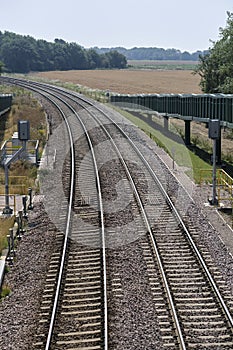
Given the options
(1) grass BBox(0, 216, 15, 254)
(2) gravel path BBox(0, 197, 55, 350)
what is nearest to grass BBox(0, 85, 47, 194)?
(1) grass BBox(0, 216, 15, 254)

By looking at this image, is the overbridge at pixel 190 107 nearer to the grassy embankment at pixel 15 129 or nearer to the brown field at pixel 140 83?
the grassy embankment at pixel 15 129

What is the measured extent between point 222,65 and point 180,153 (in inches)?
545

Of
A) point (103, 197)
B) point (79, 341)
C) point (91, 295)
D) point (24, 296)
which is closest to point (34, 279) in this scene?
point (24, 296)

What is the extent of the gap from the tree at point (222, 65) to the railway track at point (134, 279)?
19140 millimetres

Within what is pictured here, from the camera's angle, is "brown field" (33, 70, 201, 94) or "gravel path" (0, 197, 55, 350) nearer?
"gravel path" (0, 197, 55, 350)

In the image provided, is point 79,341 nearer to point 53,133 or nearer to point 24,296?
point 24,296

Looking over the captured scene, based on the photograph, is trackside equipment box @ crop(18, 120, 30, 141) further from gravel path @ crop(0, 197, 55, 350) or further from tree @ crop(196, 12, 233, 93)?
tree @ crop(196, 12, 233, 93)

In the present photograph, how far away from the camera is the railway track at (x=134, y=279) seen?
30.6 ft

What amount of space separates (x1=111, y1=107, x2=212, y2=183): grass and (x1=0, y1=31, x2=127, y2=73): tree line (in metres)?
118

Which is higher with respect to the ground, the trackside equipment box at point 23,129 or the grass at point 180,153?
the trackside equipment box at point 23,129

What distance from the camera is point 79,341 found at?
359 inches

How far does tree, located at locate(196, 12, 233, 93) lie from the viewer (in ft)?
121

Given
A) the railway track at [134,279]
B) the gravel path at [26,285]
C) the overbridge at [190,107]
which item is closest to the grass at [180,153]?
the overbridge at [190,107]

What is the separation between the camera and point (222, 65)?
4078cm
